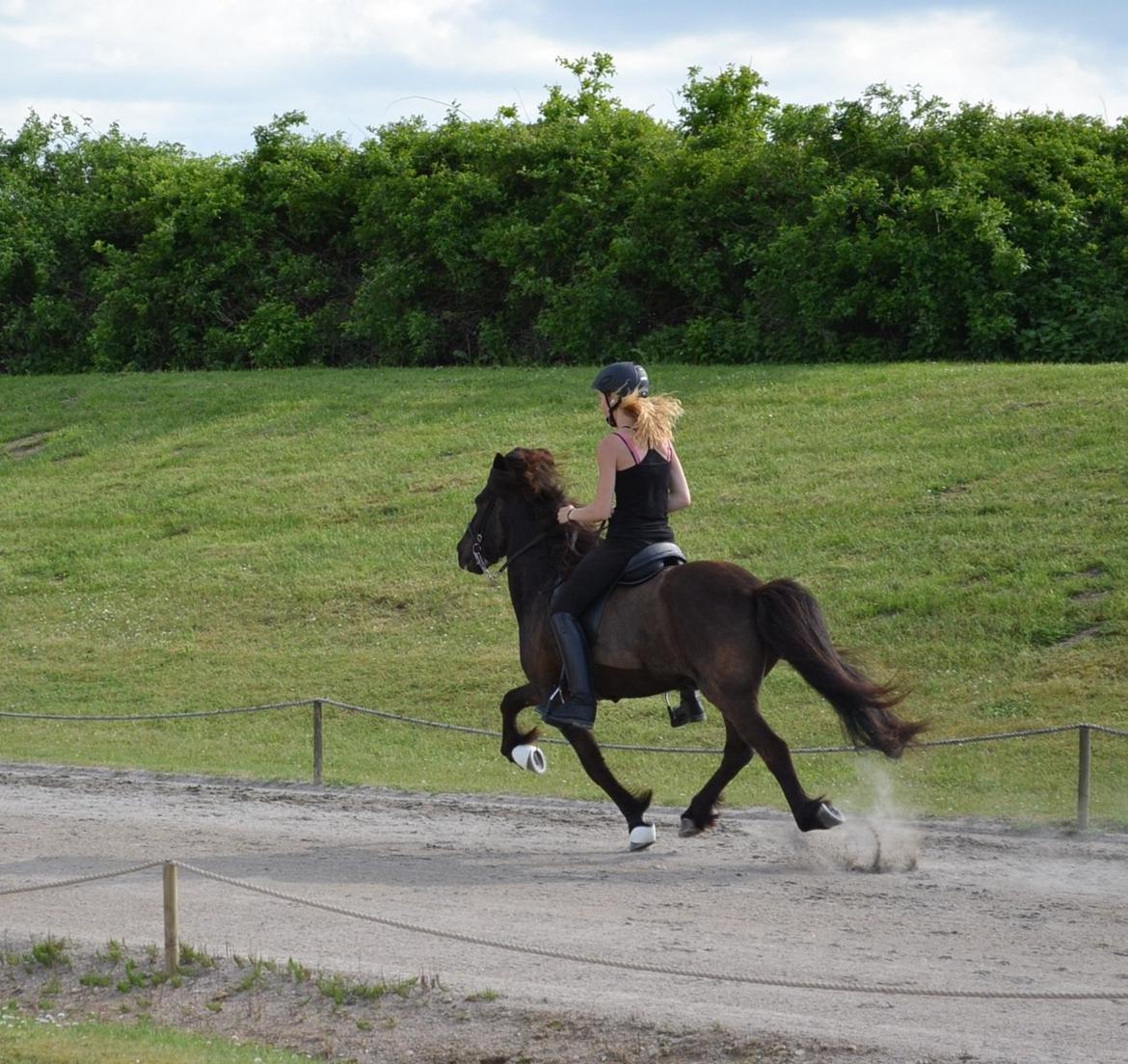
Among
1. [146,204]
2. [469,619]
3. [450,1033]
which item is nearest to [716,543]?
[469,619]

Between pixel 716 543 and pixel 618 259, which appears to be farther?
pixel 618 259

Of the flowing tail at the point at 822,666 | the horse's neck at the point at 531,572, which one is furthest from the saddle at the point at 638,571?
the flowing tail at the point at 822,666

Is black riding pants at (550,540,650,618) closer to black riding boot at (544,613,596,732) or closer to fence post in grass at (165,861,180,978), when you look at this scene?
black riding boot at (544,613,596,732)

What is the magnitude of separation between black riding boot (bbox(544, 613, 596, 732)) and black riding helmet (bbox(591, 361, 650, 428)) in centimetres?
132

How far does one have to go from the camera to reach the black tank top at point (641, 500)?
388 inches

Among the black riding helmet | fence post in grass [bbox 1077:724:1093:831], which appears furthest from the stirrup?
fence post in grass [bbox 1077:724:1093:831]

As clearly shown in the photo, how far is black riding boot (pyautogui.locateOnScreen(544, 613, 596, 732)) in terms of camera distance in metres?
9.88

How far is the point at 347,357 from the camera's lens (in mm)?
38656

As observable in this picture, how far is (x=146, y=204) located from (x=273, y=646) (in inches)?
992

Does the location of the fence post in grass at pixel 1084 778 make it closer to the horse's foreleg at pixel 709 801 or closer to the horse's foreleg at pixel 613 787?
the horse's foreleg at pixel 709 801

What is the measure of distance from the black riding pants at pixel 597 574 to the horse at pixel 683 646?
117 mm

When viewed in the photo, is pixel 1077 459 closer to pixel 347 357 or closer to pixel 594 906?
pixel 594 906

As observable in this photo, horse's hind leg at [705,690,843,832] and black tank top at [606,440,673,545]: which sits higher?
black tank top at [606,440,673,545]

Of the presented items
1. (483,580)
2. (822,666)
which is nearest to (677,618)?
(822,666)
